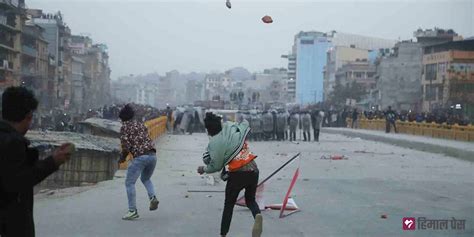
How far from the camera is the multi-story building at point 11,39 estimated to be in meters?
23.1

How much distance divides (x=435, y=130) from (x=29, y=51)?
20425 millimetres

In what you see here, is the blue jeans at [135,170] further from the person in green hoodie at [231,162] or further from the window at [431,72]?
the window at [431,72]

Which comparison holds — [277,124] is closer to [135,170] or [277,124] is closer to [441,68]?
[135,170]

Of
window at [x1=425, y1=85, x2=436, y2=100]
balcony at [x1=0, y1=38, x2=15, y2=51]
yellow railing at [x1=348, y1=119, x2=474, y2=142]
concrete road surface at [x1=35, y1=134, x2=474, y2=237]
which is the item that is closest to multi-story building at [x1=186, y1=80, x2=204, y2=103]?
window at [x1=425, y1=85, x2=436, y2=100]

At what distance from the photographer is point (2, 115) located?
3.63 m

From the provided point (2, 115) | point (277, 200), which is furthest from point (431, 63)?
point (2, 115)

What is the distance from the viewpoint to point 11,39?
88.0 ft

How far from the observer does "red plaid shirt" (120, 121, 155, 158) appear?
7941mm

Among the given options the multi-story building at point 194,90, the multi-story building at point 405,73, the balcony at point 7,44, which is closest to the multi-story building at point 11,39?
the balcony at point 7,44

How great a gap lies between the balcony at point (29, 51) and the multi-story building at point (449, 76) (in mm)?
33641

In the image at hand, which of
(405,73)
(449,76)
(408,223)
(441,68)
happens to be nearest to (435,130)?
(408,223)

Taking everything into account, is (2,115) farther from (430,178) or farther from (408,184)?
(430,178)

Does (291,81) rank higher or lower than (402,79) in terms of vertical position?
higher

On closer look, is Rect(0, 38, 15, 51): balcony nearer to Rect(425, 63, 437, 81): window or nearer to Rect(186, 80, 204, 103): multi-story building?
Rect(425, 63, 437, 81): window
